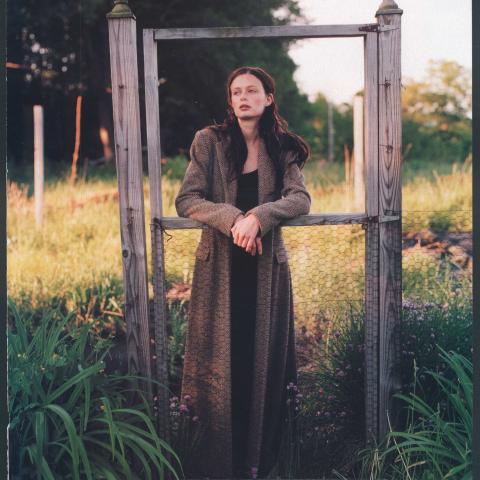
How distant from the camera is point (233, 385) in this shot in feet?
10.3

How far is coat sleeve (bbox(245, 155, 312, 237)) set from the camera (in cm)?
285

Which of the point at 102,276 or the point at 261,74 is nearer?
the point at 261,74

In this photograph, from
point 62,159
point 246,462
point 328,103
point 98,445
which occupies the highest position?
point 328,103

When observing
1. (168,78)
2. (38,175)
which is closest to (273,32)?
(168,78)

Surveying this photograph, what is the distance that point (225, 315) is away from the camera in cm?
306

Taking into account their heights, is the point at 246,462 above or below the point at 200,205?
below

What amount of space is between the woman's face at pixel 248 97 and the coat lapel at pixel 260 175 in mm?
149

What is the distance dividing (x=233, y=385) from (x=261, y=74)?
1.40 meters

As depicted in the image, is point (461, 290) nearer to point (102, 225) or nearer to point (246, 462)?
point (246, 462)

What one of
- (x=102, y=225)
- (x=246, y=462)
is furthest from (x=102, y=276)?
(x=246, y=462)

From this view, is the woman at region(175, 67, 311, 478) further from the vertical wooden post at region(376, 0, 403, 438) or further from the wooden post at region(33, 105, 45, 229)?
the wooden post at region(33, 105, 45, 229)

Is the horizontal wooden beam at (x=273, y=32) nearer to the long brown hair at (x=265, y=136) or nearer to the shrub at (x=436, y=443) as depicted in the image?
the long brown hair at (x=265, y=136)

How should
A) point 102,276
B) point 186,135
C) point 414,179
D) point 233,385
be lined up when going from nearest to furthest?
point 233,385, point 102,276, point 414,179, point 186,135

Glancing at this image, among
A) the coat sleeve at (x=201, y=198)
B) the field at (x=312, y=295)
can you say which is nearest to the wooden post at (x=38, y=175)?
the field at (x=312, y=295)
